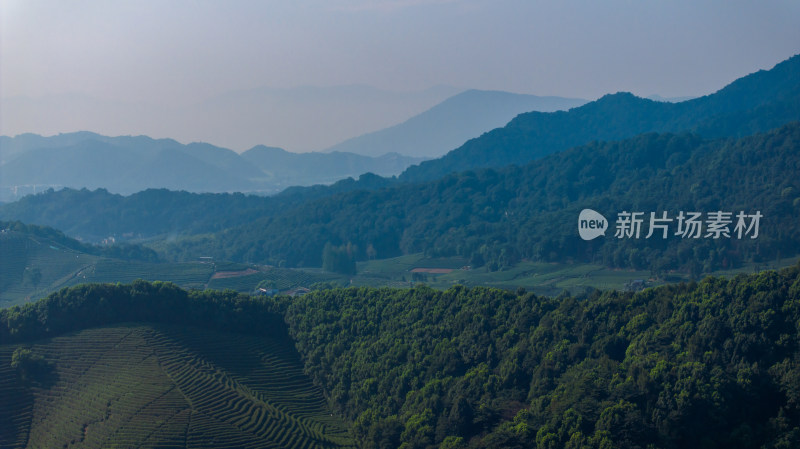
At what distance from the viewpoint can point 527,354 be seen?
20.9m

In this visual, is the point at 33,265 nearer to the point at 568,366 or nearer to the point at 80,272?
the point at 80,272

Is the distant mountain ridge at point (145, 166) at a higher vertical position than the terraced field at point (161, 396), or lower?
higher

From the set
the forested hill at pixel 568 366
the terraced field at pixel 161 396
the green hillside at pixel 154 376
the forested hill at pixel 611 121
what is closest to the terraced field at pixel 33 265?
the green hillside at pixel 154 376

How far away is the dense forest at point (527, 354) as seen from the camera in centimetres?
1648

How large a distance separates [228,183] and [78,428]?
13413 centimetres

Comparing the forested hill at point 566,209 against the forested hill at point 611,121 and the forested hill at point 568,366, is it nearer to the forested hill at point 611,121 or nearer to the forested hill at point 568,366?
the forested hill at point 611,121

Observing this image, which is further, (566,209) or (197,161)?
(197,161)

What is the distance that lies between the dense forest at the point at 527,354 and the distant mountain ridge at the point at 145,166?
10188cm

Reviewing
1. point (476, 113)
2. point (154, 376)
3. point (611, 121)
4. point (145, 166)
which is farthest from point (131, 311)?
point (476, 113)

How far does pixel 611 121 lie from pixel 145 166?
91.9m

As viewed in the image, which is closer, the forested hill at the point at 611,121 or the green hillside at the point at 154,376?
the green hillside at the point at 154,376

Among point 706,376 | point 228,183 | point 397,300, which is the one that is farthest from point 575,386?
point 228,183

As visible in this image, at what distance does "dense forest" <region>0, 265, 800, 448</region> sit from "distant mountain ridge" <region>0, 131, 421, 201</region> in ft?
334

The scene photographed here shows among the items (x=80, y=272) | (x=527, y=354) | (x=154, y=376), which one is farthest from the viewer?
(x=80, y=272)
